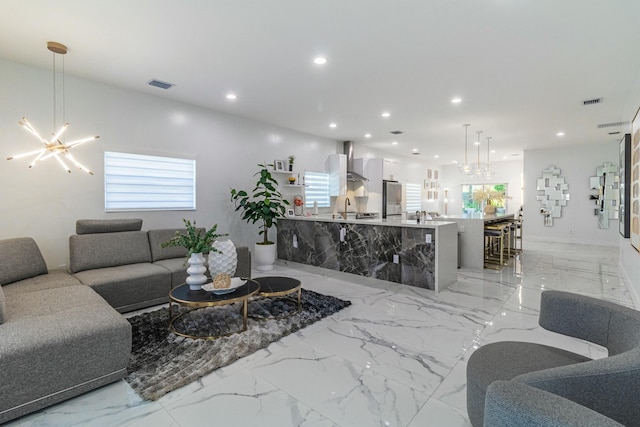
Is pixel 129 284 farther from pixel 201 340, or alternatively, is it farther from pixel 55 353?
pixel 55 353

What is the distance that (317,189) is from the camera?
7.68 meters

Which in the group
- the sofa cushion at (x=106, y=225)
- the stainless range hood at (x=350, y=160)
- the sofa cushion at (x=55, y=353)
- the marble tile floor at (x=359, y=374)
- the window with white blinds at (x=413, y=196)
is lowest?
the marble tile floor at (x=359, y=374)

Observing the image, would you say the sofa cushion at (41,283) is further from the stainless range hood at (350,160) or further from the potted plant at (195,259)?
the stainless range hood at (350,160)

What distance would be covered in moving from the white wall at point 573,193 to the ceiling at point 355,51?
11.8ft

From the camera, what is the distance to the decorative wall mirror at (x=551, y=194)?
8.97 m

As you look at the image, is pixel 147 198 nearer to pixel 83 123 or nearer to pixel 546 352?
pixel 83 123

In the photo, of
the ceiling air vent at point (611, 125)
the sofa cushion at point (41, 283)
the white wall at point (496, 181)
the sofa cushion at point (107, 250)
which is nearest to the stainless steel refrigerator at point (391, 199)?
the ceiling air vent at point (611, 125)

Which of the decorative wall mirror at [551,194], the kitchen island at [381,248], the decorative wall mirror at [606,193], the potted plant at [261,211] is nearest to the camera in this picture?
the kitchen island at [381,248]

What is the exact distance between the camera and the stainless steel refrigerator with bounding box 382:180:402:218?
8.54m

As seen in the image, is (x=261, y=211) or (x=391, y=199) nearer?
(x=261, y=211)

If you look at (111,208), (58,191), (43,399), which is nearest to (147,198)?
(111,208)

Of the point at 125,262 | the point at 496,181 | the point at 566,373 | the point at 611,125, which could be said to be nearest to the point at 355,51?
the point at 566,373

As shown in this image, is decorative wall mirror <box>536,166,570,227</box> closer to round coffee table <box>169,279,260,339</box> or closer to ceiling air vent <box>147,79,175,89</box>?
round coffee table <box>169,279,260,339</box>

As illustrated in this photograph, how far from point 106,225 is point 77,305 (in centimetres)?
179
